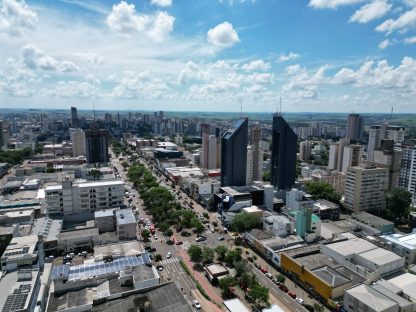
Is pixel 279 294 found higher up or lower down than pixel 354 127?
lower down

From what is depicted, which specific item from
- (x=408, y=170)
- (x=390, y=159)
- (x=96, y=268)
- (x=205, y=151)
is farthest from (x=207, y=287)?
(x=205, y=151)

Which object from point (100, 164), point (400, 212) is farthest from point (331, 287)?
point (100, 164)

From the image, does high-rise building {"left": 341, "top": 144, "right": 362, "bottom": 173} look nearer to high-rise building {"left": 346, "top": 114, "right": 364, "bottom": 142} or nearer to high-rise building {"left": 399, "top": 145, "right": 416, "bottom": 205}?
high-rise building {"left": 399, "top": 145, "right": 416, "bottom": 205}

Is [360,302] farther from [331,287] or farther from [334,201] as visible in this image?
[334,201]

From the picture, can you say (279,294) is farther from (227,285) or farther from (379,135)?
(379,135)

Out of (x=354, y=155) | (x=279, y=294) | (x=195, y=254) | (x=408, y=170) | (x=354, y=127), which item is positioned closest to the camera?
(x=279, y=294)

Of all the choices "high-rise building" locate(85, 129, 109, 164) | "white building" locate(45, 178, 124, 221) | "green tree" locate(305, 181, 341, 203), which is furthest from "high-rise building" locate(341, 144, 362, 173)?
"high-rise building" locate(85, 129, 109, 164)

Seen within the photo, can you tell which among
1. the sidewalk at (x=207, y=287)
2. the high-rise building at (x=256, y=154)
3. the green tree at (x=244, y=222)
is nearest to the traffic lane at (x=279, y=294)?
the sidewalk at (x=207, y=287)
